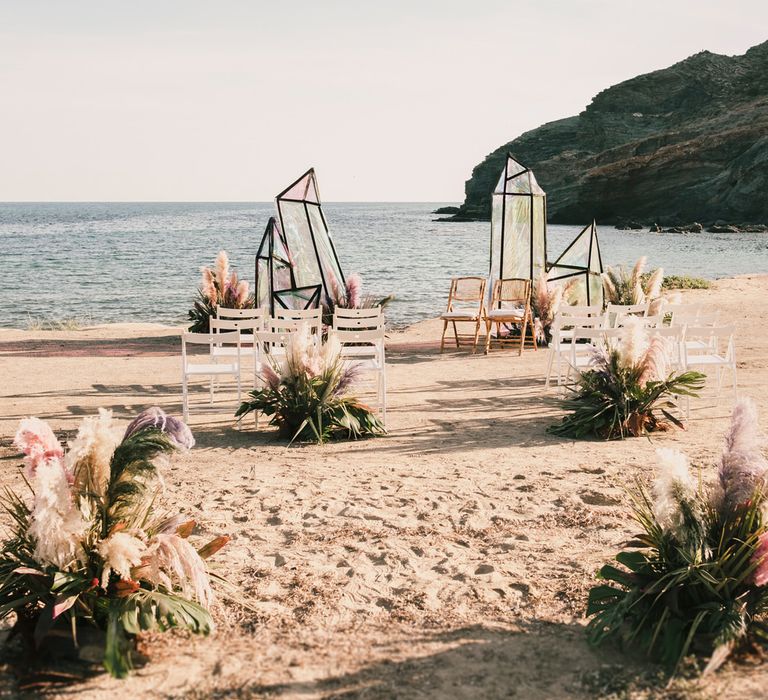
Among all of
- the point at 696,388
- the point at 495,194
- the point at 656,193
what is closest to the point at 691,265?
the point at 495,194

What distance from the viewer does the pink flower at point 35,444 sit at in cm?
393

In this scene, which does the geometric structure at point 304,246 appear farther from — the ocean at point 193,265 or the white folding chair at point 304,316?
the ocean at point 193,265

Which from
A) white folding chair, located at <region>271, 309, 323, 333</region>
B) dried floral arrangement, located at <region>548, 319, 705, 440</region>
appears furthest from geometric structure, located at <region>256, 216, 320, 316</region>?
dried floral arrangement, located at <region>548, 319, 705, 440</region>

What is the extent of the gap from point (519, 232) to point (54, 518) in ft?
40.1

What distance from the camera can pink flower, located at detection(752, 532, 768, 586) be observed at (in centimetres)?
395

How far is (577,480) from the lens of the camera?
6.75 meters

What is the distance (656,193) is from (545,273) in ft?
226

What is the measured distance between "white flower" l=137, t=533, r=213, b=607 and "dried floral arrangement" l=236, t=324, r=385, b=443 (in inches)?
151

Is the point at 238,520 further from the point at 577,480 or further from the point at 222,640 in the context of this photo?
the point at 577,480

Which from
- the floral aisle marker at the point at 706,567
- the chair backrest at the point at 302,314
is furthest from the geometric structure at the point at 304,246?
the floral aisle marker at the point at 706,567

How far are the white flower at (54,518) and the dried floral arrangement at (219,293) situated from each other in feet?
41.1

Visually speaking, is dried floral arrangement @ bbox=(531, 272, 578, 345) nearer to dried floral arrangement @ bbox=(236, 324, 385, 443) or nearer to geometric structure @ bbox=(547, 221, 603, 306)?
geometric structure @ bbox=(547, 221, 603, 306)

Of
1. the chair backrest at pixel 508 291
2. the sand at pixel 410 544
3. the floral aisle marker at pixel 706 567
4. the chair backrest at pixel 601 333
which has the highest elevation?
the chair backrest at pixel 508 291

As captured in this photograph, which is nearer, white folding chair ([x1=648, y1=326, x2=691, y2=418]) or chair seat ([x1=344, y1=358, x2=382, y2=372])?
chair seat ([x1=344, y1=358, x2=382, y2=372])
